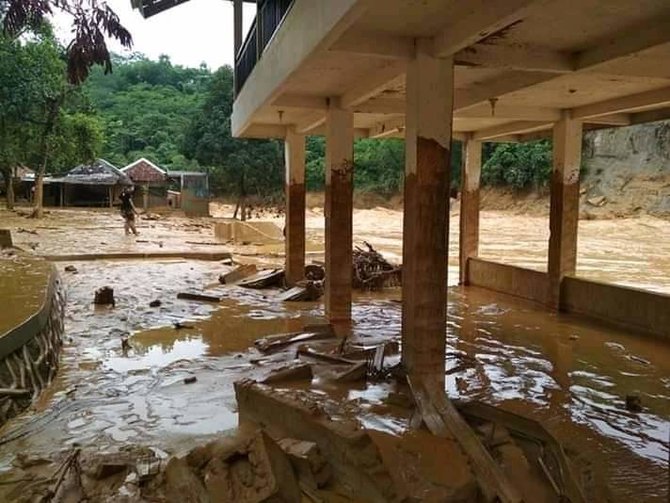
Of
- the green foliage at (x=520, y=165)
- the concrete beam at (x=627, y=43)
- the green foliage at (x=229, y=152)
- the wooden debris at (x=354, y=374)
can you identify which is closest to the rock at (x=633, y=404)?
the wooden debris at (x=354, y=374)

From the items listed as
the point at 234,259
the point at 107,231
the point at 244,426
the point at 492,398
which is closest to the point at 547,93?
the point at 492,398

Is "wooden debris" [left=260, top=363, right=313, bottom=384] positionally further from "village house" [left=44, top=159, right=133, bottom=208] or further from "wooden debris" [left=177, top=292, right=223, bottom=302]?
"village house" [left=44, top=159, right=133, bottom=208]

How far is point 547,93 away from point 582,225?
22.3 m

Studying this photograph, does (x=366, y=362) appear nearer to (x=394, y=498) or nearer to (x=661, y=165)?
(x=394, y=498)

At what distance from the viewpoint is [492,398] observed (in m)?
6.71

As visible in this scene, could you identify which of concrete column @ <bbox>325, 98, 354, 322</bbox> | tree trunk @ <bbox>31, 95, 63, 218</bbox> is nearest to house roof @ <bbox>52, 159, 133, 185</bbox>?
tree trunk @ <bbox>31, 95, 63, 218</bbox>

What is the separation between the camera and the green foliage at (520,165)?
34.8m

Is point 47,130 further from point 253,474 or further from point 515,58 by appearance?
point 253,474

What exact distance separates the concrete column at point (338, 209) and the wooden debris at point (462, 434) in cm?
402

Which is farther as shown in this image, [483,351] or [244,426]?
[483,351]

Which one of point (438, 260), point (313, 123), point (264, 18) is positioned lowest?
point (438, 260)

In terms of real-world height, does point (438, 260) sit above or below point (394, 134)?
below

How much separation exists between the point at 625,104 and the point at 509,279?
4.94 meters

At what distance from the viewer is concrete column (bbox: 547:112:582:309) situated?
11.4 metres
